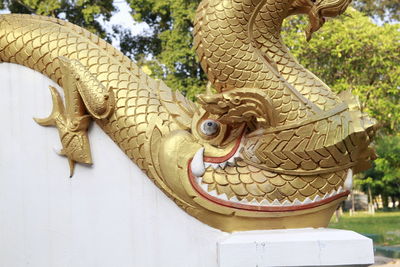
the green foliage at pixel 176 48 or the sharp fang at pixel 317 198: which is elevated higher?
the green foliage at pixel 176 48

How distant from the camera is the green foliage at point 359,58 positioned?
9.96 metres

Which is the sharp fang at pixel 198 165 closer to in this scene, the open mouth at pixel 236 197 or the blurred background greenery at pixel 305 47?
the open mouth at pixel 236 197

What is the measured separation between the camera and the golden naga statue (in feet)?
7.88

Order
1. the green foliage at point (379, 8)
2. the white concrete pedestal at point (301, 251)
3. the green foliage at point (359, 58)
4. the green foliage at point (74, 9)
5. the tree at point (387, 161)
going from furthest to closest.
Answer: the green foliage at point (379, 8), the tree at point (387, 161), the green foliage at point (74, 9), the green foliage at point (359, 58), the white concrete pedestal at point (301, 251)

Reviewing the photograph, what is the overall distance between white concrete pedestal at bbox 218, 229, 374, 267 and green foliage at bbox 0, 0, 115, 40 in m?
9.91

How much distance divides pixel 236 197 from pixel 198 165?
0.24 meters

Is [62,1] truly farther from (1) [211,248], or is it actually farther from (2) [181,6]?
(1) [211,248]

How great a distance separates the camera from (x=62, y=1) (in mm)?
11594

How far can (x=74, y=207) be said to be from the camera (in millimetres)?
2742

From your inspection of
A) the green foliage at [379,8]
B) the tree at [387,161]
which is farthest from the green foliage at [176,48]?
the green foliage at [379,8]

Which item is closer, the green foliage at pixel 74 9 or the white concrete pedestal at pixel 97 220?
the white concrete pedestal at pixel 97 220

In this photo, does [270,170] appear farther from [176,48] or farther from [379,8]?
[379,8]

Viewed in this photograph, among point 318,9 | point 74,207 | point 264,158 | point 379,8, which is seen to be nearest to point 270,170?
point 264,158

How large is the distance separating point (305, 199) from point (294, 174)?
5.4 inches
